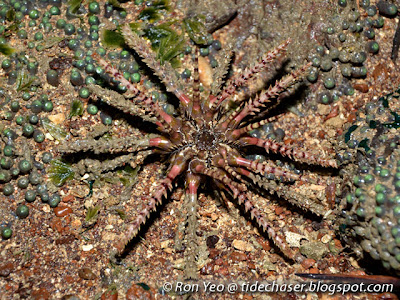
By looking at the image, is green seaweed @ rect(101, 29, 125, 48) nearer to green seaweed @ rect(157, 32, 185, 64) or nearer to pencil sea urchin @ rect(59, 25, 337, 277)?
green seaweed @ rect(157, 32, 185, 64)

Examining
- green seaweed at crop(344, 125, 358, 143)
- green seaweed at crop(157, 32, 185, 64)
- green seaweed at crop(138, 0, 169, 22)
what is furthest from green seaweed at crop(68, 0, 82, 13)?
green seaweed at crop(344, 125, 358, 143)

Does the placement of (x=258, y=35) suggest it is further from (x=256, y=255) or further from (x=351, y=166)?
(x=256, y=255)

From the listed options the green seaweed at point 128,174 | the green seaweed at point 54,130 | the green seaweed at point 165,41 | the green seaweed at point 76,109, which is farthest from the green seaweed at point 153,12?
the green seaweed at point 128,174

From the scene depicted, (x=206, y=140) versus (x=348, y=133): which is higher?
(x=348, y=133)

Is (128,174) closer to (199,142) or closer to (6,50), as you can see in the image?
(199,142)

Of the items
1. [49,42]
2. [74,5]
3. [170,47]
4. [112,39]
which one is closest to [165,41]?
[170,47]

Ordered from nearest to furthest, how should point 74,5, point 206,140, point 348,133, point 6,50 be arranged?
point 206,140
point 348,133
point 6,50
point 74,5
